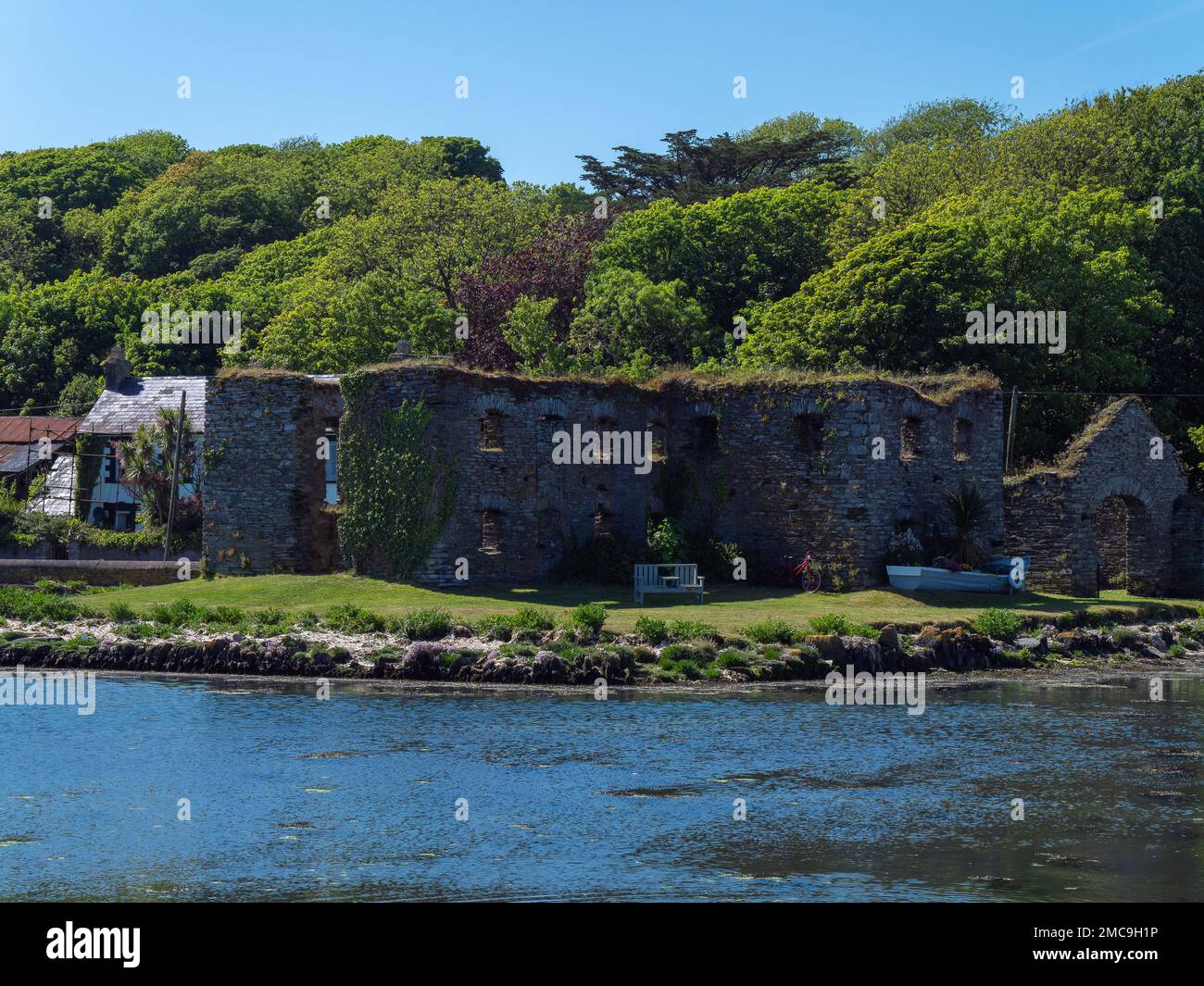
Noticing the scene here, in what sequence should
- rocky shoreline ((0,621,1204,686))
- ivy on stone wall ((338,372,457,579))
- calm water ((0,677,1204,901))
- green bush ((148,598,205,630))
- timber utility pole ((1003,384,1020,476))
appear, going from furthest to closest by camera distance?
timber utility pole ((1003,384,1020,476)) < ivy on stone wall ((338,372,457,579)) < green bush ((148,598,205,630)) < rocky shoreline ((0,621,1204,686)) < calm water ((0,677,1204,901))

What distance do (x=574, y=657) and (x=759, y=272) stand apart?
113 feet

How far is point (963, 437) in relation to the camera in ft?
139

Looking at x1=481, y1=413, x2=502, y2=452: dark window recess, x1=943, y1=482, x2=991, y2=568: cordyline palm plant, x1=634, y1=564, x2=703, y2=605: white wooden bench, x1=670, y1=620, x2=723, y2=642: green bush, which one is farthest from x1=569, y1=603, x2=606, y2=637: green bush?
x1=943, y1=482, x2=991, y2=568: cordyline palm plant

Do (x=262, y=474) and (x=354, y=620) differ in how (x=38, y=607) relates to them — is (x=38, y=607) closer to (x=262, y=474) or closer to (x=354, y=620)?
(x=262, y=474)

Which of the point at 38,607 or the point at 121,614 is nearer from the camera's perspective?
the point at 121,614

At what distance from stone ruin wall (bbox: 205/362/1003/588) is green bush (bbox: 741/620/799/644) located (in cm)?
704

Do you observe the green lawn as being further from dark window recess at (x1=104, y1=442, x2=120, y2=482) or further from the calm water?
dark window recess at (x1=104, y1=442, x2=120, y2=482)

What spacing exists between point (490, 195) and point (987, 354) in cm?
3329

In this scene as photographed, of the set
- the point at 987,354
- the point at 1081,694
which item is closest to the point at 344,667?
the point at 1081,694

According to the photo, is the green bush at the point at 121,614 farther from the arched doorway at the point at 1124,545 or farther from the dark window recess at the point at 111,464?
the dark window recess at the point at 111,464

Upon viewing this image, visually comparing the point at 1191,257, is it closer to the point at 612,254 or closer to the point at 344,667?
the point at 612,254

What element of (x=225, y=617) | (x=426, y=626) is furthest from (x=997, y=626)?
(x=225, y=617)

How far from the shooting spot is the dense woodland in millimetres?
50156

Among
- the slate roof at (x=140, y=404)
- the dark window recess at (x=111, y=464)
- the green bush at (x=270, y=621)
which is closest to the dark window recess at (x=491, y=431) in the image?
the green bush at (x=270, y=621)
